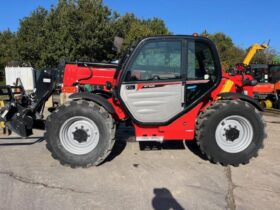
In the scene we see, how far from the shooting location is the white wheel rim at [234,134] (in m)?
5.80

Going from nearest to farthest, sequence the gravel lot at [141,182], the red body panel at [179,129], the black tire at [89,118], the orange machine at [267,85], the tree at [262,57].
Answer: the gravel lot at [141,182] < the black tire at [89,118] < the red body panel at [179,129] < the orange machine at [267,85] < the tree at [262,57]

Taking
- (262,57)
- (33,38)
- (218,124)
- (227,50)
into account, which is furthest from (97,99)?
(227,50)

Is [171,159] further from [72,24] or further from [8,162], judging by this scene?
[72,24]

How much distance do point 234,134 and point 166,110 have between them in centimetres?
122

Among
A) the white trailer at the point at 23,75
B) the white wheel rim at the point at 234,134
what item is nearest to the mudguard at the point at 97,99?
the white wheel rim at the point at 234,134

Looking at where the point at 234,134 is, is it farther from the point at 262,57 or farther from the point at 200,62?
the point at 262,57

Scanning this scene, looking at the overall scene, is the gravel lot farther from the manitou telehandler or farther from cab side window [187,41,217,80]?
cab side window [187,41,217,80]

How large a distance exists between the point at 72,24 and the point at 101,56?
383 centimetres

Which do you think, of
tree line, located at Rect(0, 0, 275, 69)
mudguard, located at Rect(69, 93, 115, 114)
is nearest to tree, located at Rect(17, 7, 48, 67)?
tree line, located at Rect(0, 0, 275, 69)

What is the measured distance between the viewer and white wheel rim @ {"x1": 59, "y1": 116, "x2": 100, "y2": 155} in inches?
224

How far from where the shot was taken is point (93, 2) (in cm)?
2997

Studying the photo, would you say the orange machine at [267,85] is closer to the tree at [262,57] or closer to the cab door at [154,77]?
the cab door at [154,77]

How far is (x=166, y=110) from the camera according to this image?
19.2 feet

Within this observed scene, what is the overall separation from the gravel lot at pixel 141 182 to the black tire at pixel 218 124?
7.1 inches
